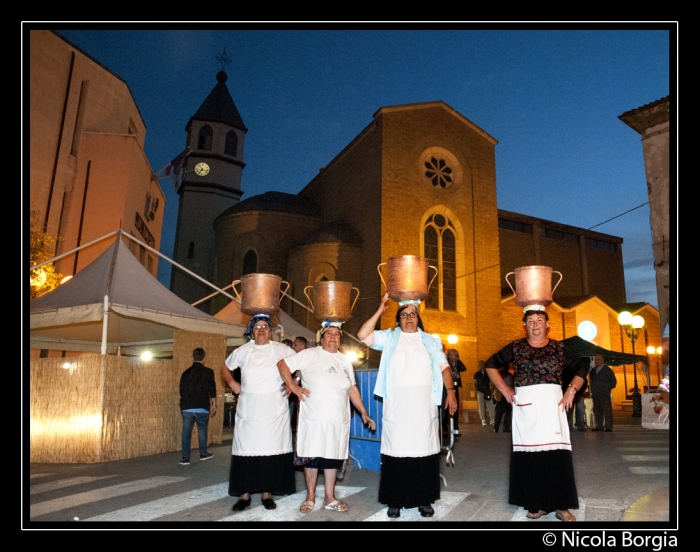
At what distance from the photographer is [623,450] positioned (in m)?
8.85

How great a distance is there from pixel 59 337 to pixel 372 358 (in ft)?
40.2

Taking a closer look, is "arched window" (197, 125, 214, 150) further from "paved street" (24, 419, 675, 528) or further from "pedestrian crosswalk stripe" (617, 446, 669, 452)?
"pedestrian crosswalk stripe" (617, 446, 669, 452)

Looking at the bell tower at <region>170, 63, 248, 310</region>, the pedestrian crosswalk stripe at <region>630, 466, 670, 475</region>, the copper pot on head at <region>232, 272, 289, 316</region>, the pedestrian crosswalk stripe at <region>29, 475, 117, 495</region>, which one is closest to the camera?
the copper pot on head at <region>232, 272, 289, 316</region>

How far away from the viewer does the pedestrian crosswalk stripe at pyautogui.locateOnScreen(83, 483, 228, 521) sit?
457cm

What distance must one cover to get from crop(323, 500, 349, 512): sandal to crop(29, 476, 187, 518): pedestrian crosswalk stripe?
234cm

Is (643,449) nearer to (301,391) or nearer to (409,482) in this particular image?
(409,482)

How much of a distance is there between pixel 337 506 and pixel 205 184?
38.5 metres

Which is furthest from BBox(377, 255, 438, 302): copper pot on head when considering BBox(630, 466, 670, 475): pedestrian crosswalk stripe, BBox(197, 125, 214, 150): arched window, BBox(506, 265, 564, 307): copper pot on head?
BBox(197, 125, 214, 150): arched window

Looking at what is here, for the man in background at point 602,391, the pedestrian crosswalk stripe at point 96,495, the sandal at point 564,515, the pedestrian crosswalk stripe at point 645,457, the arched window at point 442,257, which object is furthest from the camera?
the arched window at point 442,257

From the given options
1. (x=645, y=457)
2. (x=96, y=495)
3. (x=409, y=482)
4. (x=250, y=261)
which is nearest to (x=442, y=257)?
(x=250, y=261)

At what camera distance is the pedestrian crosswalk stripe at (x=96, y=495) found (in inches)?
198

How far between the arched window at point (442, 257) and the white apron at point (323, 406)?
1882 centimetres

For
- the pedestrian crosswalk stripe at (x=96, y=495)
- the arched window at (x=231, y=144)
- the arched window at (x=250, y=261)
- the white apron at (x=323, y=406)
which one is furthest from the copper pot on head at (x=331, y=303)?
the arched window at (x=231, y=144)

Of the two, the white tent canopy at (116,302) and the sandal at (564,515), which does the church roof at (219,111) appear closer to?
the white tent canopy at (116,302)
